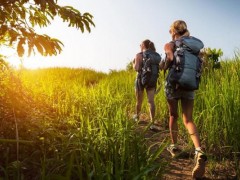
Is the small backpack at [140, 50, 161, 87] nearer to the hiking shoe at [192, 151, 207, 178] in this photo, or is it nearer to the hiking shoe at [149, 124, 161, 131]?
the hiking shoe at [149, 124, 161, 131]

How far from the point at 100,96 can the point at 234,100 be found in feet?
9.33

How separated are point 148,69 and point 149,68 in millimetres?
26

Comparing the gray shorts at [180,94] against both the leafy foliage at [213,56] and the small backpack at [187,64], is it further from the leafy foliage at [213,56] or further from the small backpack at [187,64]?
the leafy foliage at [213,56]

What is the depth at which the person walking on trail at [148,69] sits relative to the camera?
6738 millimetres

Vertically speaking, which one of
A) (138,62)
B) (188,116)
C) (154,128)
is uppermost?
(138,62)

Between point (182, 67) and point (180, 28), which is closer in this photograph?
point (182, 67)

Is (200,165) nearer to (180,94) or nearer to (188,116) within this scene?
(188,116)

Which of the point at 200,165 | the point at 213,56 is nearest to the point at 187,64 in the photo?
the point at 200,165

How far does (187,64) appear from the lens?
4.03m

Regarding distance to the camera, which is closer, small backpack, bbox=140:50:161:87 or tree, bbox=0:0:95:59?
tree, bbox=0:0:95:59

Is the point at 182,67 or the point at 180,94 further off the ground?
the point at 182,67

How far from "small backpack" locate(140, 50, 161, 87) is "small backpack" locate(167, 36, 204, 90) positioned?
256 cm

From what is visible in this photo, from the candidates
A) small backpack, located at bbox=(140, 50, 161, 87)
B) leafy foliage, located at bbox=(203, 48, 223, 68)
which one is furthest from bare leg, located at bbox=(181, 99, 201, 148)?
leafy foliage, located at bbox=(203, 48, 223, 68)

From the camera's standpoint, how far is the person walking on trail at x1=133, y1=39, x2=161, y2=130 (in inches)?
265
